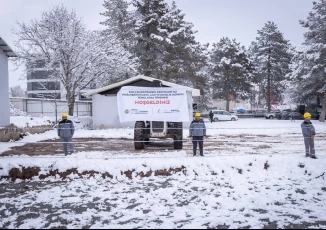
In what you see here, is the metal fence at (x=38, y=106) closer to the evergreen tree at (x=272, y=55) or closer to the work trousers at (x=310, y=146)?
the work trousers at (x=310, y=146)

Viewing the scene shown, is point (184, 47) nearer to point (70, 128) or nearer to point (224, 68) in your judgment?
point (224, 68)

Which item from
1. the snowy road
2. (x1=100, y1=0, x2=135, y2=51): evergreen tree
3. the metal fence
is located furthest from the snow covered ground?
(x1=100, y1=0, x2=135, y2=51): evergreen tree

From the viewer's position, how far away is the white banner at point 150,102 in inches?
460

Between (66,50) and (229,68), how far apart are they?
2766cm

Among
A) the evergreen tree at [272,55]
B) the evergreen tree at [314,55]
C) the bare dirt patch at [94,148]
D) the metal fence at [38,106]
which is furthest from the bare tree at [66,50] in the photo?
the evergreen tree at [272,55]

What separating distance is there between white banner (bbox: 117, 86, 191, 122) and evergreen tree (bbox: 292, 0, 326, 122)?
78.0 feet

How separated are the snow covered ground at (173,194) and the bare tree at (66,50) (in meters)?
19.4

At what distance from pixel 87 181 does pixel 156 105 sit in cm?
392

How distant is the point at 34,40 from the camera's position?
29469 mm

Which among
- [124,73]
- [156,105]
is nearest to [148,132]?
[156,105]

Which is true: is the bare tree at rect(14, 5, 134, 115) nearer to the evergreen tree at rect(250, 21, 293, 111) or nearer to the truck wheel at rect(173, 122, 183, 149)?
the truck wheel at rect(173, 122, 183, 149)

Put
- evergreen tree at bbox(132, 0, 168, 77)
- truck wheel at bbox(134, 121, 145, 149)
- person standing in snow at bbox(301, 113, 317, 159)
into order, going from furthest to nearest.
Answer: evergreen tree at bbox(132, 0, 168, 77), truck wheel at bbox(134, 121, 145, 149), person standing in snow at bbox(301, 113, 317, 159)

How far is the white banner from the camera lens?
38.3 feet

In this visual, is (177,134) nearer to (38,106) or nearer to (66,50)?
(66,50)
